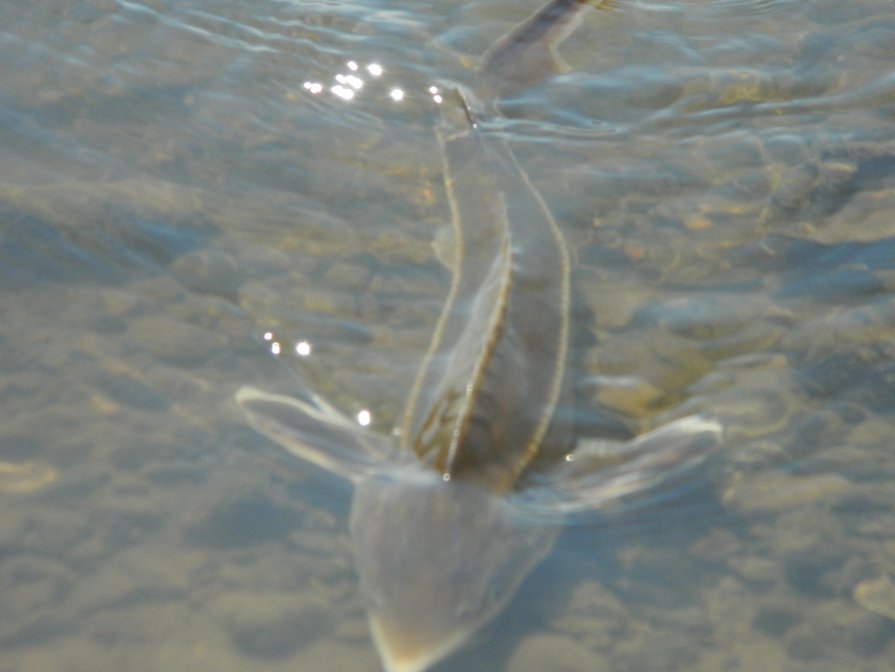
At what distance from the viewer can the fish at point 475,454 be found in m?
3.39

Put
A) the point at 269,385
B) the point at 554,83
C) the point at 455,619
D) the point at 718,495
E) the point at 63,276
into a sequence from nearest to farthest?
the point at 455,619, the point at 718,495, the point at 269,385, the point at 63,276, the point at 554,83

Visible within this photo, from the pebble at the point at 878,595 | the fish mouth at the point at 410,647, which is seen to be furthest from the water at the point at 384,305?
the fish mouth at the point at 410,647

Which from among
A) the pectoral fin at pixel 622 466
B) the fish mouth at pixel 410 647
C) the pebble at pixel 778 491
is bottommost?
the pebble at pixel 778 491

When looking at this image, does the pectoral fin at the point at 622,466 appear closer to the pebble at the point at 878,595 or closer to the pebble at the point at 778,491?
the pebble at the point at 778,491

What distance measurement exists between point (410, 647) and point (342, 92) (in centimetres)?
382

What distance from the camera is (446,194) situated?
556cm

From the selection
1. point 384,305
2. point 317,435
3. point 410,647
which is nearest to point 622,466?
point 317,435

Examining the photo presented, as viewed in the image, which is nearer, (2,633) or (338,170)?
(2,633)

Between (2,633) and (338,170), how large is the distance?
2988 mm

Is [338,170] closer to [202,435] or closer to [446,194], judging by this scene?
[446,194]

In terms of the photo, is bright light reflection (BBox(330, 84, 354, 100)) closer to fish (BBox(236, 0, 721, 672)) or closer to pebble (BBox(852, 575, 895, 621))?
fish (BBox(236, 0, 721, 672))

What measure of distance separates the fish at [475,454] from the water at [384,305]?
0.33 ft

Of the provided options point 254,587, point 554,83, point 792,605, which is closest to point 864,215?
point 554,83

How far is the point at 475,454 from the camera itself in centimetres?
379
